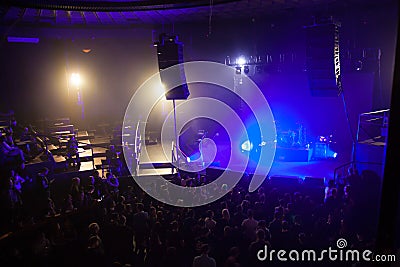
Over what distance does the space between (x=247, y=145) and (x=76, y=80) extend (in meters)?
8.28

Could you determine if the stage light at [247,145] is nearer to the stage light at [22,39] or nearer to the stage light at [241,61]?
the stage light at [241,61]

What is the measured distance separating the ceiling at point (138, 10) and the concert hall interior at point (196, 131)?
86mm

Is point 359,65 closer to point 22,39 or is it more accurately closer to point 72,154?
point 72,154

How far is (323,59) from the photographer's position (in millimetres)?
7348

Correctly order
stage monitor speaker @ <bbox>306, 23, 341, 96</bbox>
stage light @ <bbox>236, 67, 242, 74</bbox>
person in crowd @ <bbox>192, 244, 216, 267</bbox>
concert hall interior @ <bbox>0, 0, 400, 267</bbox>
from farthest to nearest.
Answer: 1. stage light @ <bbox>236, 67, 242, 74</bbox>
2. stage monitor speaker @ <bbox>306, 23, 341, 96</bbox>
3. concert hall interior @ <bbox>0, 0, 400, 267</bbox>
4. person in crowd @ <bbox>192, 244, 216, 267</bbox>

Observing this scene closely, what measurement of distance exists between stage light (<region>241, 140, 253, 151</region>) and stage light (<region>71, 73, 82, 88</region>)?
7.99m

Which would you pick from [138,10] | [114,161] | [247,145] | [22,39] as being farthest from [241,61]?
[22,39]

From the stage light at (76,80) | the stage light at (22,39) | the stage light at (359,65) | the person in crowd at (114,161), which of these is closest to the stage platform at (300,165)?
the person in crowd at (114,161)

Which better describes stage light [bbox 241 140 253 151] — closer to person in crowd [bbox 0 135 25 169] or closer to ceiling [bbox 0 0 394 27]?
ceiling [bbox 0 0 394 27]

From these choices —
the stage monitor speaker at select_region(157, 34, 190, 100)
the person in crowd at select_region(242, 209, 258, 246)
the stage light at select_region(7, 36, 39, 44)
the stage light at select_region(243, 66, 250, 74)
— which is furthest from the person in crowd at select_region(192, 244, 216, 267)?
the stage light at select_region(7, 36, 39, 44)

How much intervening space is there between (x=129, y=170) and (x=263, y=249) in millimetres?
6398

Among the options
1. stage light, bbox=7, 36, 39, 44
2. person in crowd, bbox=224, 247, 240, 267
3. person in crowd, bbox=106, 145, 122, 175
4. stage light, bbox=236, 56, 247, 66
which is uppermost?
stage light, bbox=7, 36, 39, 44

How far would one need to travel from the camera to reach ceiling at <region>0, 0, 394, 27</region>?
975cm

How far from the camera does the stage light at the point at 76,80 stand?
14.8m
